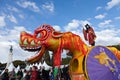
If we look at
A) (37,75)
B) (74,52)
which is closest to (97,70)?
(74,52)

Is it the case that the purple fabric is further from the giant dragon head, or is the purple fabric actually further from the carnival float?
the giant dragon head

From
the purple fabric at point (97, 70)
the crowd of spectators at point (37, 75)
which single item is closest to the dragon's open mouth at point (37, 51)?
the crowd of spectators at point (37, 75)

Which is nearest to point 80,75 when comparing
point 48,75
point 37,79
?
point 37,79

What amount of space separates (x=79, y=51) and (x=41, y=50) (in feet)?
6.15

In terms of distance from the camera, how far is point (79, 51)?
1411 centimetres

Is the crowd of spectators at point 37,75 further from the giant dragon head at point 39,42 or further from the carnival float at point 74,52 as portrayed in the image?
the giant dragon head at point 39,42

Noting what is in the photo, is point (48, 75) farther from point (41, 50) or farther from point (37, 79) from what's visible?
point (41, 50)

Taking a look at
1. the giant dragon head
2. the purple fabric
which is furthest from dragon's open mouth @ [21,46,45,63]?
the purple fabric

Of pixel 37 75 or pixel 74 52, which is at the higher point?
pixel 74 52

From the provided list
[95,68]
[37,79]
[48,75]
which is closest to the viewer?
[95,68]

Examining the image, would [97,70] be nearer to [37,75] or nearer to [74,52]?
[74,52]

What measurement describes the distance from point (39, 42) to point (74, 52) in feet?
5.87

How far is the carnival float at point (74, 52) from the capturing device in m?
13.6

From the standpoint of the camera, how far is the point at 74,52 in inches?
558
